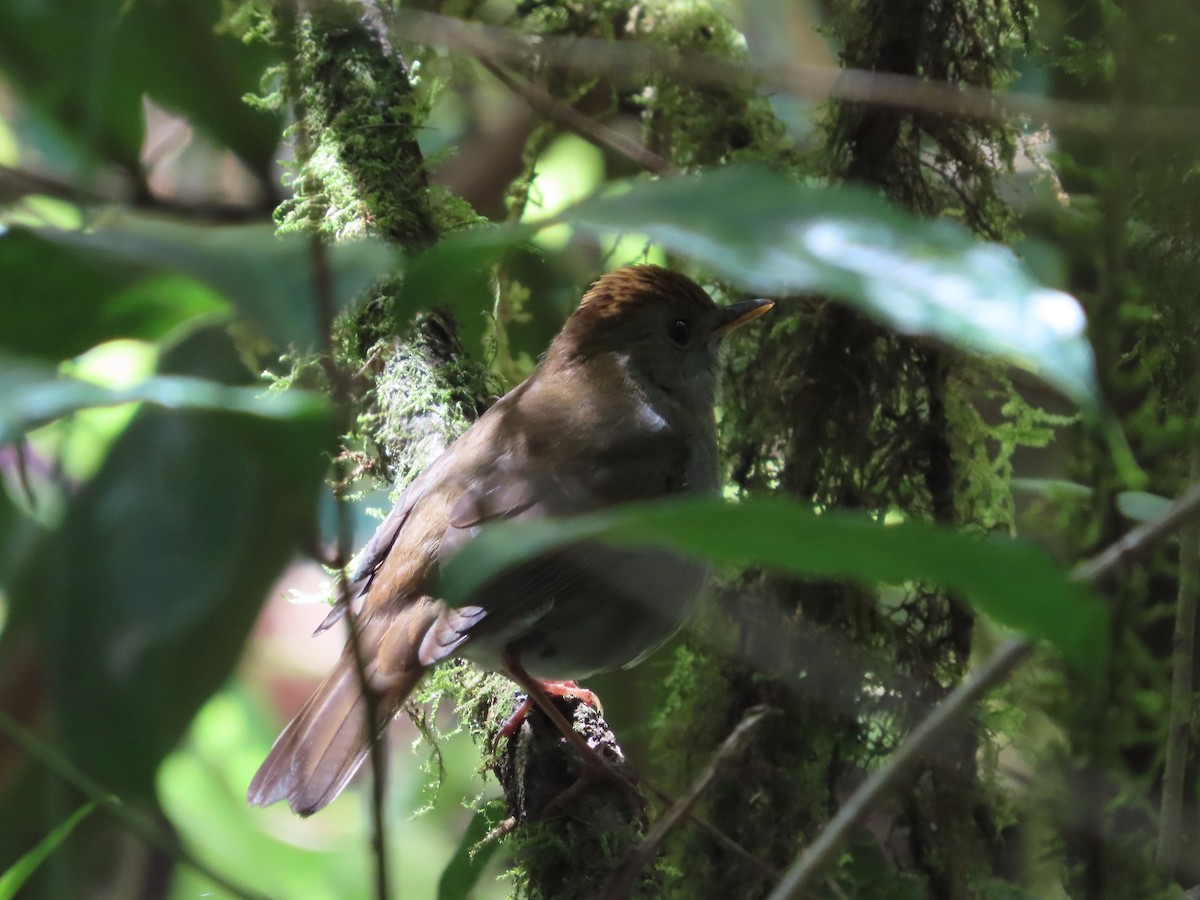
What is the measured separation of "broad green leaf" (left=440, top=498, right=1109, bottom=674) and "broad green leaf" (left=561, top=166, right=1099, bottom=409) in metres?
0.14

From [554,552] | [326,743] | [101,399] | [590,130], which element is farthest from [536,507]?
[101,399]

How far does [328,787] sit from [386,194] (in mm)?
1539

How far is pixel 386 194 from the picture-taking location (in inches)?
120

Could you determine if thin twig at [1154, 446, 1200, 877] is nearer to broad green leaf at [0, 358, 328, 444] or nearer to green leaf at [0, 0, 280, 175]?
broad green leaf at [0, 358, 328, 444]

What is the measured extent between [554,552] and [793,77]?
1315 mm

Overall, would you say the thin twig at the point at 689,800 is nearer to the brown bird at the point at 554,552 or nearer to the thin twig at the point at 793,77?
the brown bird at the point at 554,552

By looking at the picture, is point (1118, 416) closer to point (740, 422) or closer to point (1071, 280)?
point (1071, 280)

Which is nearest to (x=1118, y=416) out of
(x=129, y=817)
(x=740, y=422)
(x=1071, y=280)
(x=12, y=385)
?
(x=1071, y=280)

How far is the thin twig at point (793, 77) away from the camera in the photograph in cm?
214

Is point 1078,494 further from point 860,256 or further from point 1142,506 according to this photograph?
point 860,256

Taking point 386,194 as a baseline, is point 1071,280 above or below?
above

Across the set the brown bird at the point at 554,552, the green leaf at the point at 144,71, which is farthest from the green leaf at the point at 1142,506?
the green leaf at the point at 144,71

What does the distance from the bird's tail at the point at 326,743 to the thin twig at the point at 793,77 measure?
1516mm

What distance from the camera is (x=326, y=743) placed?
2.47m
